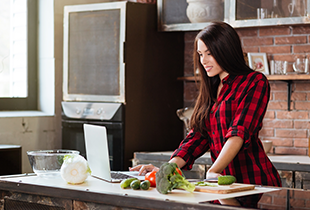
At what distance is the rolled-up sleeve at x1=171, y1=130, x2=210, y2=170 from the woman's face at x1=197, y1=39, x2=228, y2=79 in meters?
0.31

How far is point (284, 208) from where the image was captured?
1364mm

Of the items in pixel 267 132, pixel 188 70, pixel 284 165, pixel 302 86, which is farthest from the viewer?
pixel 188 70

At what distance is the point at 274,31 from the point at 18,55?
204 cm

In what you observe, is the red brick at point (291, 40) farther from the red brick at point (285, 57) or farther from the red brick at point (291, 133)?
the red brick at point (291, 133)

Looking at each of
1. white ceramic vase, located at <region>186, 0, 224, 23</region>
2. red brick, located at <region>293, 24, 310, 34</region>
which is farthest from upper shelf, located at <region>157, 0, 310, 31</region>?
red brick, located at <region>293, 24, 310, 34</region>

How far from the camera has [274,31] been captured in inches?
144

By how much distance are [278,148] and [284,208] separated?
2.37 meters

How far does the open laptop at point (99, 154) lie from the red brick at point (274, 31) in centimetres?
213

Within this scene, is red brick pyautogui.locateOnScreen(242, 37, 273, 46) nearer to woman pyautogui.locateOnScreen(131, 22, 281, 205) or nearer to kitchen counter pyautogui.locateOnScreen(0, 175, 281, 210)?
woman pyautogui.locateOnScreen(131, 22, 281, 205)

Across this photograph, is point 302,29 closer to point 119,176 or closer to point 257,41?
point 257,41

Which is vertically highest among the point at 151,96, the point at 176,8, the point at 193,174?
the point at 176,8

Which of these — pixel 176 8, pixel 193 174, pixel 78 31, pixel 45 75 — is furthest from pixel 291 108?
pixel 45 75

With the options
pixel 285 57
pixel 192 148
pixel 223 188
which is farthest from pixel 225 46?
pixel 285 57

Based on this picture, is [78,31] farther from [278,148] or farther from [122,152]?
[278,148]
